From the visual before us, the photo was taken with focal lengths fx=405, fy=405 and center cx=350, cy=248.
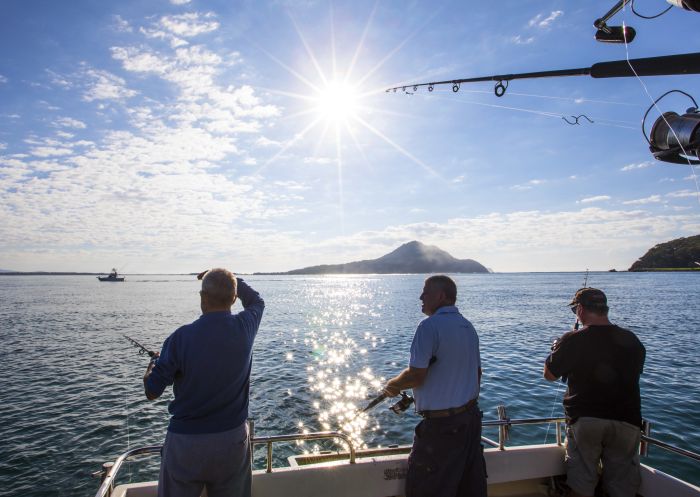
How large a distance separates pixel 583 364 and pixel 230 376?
3.50 metres

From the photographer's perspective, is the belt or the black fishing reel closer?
the belt

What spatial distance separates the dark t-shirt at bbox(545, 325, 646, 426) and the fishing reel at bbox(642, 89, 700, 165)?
67.5 inches

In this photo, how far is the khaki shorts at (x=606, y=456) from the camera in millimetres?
4176

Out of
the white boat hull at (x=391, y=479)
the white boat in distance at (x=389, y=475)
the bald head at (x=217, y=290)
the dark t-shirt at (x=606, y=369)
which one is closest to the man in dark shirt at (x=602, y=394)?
the dark t-shirt at (x=606, y=369)

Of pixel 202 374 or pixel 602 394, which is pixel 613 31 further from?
pixel 202 374

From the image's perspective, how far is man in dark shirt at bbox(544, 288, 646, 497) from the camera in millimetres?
4109

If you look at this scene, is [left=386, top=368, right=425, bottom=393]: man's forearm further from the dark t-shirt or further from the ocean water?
the ocean water

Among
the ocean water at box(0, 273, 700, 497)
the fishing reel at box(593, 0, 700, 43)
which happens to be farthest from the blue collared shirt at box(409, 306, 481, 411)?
the ocean water at box(0, 273, 700, 497)

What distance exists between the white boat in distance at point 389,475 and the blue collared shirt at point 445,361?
147 cm

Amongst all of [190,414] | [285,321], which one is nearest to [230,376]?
[190,414]

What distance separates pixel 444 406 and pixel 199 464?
206 centimetres

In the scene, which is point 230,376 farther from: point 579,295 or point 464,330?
point 579,295

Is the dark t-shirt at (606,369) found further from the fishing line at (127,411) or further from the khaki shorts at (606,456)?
the fishing line at (127,411)

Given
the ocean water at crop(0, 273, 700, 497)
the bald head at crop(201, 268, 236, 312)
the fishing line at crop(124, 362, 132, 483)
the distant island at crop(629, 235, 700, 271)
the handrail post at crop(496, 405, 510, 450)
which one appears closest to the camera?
the bald head at crop(201, 268, 236, 312)
